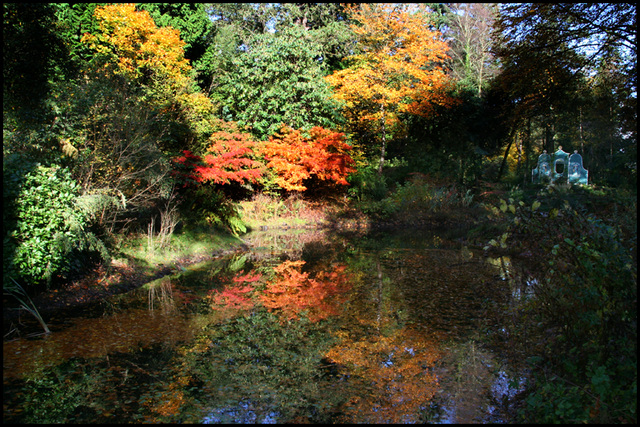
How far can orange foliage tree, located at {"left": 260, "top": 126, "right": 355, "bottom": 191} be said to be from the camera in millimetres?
17719

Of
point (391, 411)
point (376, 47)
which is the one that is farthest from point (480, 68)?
point (391, 411)

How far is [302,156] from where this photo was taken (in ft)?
59.1

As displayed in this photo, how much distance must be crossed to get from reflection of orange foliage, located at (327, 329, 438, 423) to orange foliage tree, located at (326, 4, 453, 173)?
16.4 m

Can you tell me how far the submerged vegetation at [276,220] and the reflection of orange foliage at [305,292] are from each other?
68mm

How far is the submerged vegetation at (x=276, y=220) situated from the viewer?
364 cm

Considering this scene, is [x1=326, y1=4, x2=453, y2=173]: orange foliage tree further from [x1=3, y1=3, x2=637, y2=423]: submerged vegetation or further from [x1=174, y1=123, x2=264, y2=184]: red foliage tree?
[x1=174, y1=123, x2=264, y2=184]: red foliage tree

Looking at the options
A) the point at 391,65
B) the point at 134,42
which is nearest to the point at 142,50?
the point at 134,42

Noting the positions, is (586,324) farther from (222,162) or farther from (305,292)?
(222,162)

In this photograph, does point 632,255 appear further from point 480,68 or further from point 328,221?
point 480,68

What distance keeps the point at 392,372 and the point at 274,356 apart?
4.31 feet

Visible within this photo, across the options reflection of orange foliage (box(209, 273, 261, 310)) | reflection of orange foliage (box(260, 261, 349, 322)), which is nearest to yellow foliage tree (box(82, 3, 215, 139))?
reflection of orange foliage (box(260, 261, 349, 322))

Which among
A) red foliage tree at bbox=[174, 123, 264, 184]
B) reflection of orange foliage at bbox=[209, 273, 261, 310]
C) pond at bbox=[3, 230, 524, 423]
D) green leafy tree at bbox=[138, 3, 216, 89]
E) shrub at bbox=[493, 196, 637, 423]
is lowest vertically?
reflection of orange foliage at bbox=[209, 273, 261, 310]

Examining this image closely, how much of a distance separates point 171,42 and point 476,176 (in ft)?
55.8

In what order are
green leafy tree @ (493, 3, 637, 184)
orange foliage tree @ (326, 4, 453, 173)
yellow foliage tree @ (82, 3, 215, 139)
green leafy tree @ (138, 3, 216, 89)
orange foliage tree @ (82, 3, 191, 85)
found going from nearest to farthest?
green leafy tree @ (493, 3, 637, 184), yellow foliage tree @ (82, 3, 215, 139), orange foliage tree @ (82, 3, 191, 85), orange foliage tree @ (326, 4, 453, 173), green leafy tree @ (138, 3, 216, 89)
